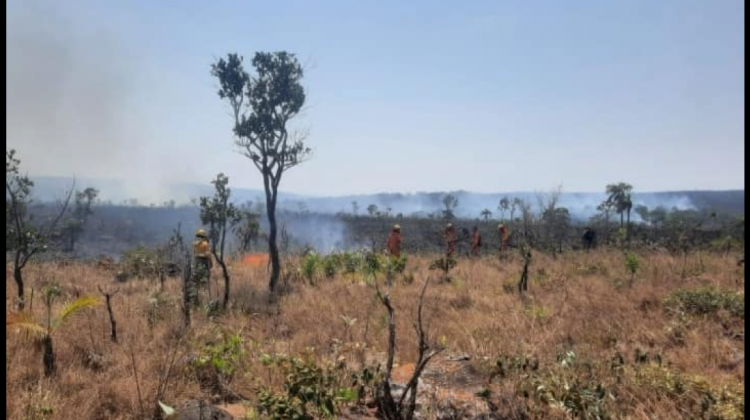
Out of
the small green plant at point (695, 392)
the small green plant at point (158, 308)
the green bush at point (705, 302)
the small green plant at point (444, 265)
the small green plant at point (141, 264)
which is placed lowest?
the small green plant at point (141, 264)

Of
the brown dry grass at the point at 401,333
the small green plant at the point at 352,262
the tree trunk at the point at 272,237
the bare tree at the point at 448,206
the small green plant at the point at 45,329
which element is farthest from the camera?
the bare tree at the point at 448,206

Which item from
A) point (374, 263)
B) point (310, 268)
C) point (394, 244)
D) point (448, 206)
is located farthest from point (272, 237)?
point (448, 206)

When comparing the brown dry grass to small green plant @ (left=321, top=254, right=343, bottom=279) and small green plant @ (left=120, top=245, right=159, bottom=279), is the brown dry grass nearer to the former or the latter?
small green plant @ (left=321, top=254, right=343, bottom=279)

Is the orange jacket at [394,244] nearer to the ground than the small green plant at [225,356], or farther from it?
farther from it

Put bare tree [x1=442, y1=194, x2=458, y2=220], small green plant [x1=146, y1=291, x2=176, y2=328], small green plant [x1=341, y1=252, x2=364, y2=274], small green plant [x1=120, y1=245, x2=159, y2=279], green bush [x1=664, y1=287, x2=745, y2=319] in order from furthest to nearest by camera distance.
Answer: bare tree [x1=442, y1=194, x2=458, y2=220] → small green plant [x1=120, y1=245, x2=159, y2=279] → small green plant [x1=341, y1=252, x2=364, y2=274] → small green plant [x1=146, y1=291, x2=176, y2=328] → green bush [x1=664, y1=287, x2=745, y2=319]

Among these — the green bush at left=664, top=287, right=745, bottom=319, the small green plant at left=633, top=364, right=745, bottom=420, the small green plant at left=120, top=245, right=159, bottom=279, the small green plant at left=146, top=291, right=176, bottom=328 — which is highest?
the green bush at left=664, top=287, right=745, bottom=319

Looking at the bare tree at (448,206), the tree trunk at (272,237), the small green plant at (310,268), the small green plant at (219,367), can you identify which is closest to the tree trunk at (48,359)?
the small green plant at (219,367)

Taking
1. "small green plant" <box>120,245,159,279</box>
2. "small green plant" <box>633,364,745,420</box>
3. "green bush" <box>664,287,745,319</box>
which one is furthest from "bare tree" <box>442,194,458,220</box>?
"small green plant" <box>633,364,745,420</box>

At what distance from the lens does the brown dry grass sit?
156 inches

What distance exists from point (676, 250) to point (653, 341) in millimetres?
9576

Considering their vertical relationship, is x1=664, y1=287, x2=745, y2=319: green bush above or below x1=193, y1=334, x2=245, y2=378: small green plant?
above

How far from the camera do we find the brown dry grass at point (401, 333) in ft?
13.0

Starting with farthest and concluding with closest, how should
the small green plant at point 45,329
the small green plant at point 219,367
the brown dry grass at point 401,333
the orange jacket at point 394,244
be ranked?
the orange jacket at point 394,244 → the small green plant at point 45,329 → the small green plant at point 219,367 → the brown dry grass at point 401,333

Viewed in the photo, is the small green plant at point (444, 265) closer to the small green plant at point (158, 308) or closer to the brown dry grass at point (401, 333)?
the brown dry grass at point (401, 333)
